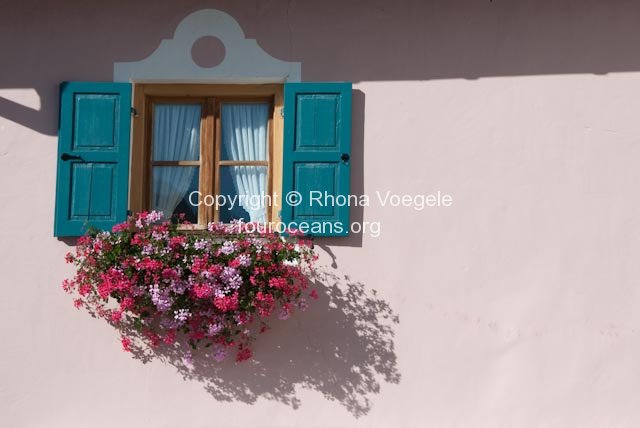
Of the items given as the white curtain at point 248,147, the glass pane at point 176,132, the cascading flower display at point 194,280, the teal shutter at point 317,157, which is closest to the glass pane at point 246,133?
the white curtain at point 248,147

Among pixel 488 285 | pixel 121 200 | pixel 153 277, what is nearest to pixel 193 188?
pixel 121 200

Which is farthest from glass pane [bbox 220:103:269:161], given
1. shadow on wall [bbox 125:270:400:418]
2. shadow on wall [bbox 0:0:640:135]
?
shadow on wall [bbox 125:270:400:418]

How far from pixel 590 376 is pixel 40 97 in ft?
12.4

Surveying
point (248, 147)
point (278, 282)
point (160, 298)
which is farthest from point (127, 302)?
point (248, 147)

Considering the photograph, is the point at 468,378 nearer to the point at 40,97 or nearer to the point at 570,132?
the point at 570,132

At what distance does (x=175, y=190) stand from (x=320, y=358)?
1.44 m

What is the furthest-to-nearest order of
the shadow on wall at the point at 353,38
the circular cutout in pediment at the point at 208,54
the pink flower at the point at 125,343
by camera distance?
the circular cutout in pediment at the point at 208,54
the shadow on wall at the point at 353,38
the pink flower at the point at 125,343

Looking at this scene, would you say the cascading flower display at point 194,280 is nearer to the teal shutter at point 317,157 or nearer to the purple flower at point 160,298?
the purple flower at point 160,298

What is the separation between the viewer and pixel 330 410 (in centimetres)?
521

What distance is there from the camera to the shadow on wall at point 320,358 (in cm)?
523

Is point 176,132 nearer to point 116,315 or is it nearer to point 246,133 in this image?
point 246,133

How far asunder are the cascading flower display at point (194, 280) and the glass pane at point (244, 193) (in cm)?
35

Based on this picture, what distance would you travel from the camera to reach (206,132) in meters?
5.68

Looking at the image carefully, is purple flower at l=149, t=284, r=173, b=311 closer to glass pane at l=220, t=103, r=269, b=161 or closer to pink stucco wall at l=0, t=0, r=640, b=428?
pink stucco wall at l=0, t=0, r=640, b=428
